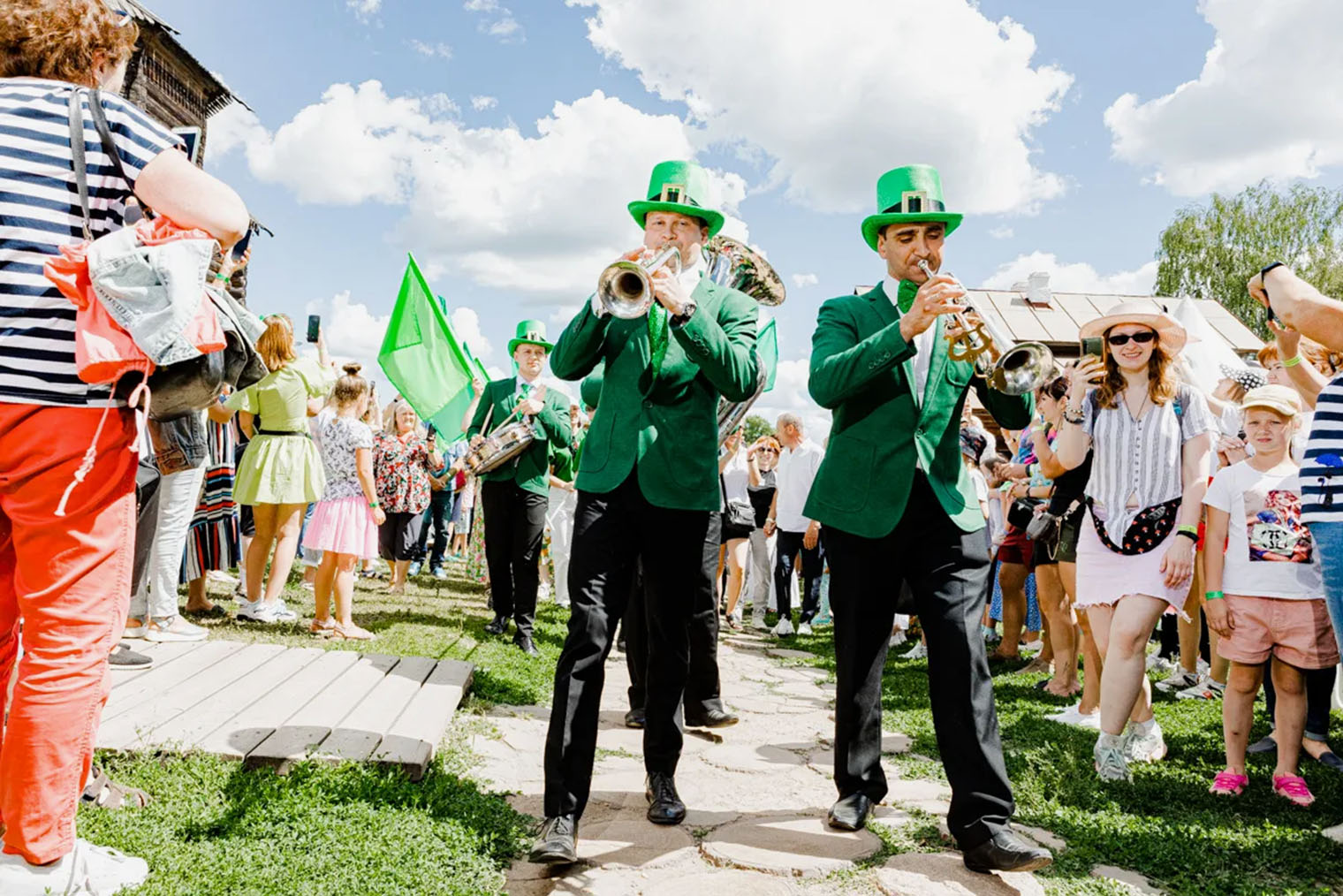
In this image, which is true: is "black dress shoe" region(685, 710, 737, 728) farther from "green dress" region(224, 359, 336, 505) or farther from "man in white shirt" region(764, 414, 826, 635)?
"man in white shirt" region(764, 414, 826, 635)

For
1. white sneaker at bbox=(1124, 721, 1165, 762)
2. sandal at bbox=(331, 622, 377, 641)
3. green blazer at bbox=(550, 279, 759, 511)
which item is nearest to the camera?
green blazer at bbox=(550, 279, 759, 511)

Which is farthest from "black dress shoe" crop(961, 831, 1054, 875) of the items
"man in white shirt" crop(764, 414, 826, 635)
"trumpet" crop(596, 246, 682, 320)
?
"man in white shirt" crop(764, 414, 826, 635)

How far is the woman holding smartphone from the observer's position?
3932 mm

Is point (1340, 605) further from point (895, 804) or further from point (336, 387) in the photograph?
point (336, 387)

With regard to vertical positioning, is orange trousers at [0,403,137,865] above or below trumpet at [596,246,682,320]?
below

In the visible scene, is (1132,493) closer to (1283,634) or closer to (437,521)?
(1283,634)

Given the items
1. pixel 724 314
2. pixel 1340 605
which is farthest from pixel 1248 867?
pixel 724 314

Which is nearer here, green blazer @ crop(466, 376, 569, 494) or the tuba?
the tuba

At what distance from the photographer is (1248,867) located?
10.0ft

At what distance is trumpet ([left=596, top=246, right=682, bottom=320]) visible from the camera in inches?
112

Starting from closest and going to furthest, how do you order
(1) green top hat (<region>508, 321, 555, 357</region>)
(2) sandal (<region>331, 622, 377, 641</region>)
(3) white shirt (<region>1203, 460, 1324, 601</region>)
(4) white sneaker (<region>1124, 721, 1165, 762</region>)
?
(3) white shirt (<region>1203, 460, 1324, 601</region>) < (4) white sneaker (<region>1124, 721, 1165, 762</region>) < (2) sandal (<region>331, 622, 377, 641</region>) < (1) green top hat (<region>508, 321, 555, 357</region>)

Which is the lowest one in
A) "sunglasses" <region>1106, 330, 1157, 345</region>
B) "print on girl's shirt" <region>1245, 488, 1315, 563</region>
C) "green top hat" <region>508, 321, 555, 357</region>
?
"print on girl's shirt" <region>1245, 488, 1315, 563</region>

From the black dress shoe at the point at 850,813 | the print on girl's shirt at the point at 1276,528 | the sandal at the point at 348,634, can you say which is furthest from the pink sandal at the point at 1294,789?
the sandal at the point at 348,634

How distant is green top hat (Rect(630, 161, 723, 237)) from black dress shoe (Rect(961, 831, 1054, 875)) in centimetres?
241
